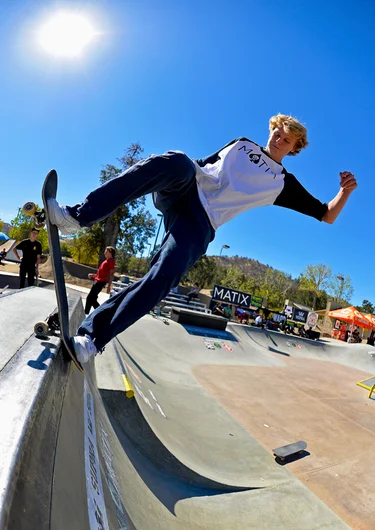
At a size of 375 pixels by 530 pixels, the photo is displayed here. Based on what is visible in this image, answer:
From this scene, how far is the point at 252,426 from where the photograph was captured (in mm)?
3893

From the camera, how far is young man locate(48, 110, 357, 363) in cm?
158

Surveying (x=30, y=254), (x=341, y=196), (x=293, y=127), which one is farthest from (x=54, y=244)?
(x=30, y=254)

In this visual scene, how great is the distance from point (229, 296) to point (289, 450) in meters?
14.0

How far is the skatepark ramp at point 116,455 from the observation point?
2.40 feet

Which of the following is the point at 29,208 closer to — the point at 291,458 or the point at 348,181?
the point at 348,181

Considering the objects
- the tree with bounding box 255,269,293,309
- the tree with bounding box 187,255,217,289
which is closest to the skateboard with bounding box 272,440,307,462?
the tree with bounding box 255,269,293,309

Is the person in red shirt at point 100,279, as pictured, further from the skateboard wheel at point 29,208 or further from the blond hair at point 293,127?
the skateboard wheel at point 29,208

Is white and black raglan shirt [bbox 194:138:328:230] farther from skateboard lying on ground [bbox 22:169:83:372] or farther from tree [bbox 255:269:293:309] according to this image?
tree [bbox 255:269:293:309]

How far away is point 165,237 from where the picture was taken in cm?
192

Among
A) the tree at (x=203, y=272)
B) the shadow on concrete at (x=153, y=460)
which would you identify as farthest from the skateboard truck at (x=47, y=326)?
the tree at (x=203, y=272)

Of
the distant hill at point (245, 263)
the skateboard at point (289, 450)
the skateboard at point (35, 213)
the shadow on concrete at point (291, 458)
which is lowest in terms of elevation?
the shadow on concrete at point (291, 458)

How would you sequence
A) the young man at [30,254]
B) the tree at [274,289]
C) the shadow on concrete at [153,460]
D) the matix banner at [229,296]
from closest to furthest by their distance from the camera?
the shadow on concrete at [153,460] < the young man at [30,254] < the matix banner at [229,296] < the tree at [274,289]

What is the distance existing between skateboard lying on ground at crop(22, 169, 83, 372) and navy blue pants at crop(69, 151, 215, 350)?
0.48 feet

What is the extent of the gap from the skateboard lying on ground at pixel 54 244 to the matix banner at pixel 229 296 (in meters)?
15.2
